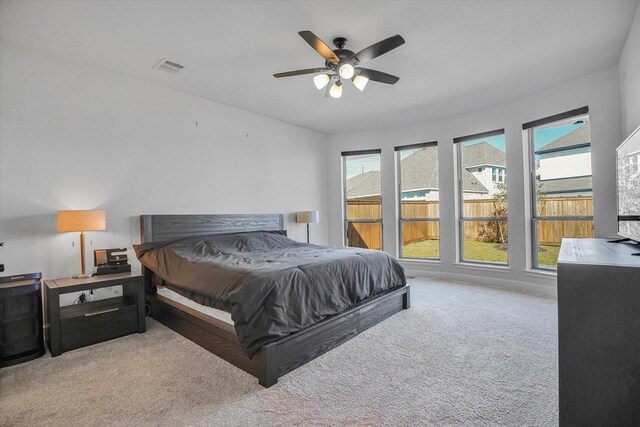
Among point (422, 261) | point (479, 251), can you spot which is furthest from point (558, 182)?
point (422, 261)

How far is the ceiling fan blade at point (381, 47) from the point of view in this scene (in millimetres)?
2337

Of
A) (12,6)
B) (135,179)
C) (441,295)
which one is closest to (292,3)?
(12,6)

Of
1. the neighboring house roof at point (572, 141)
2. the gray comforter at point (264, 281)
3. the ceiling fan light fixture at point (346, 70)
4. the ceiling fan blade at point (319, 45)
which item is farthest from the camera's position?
the neighboring house roof at point (572, 141)

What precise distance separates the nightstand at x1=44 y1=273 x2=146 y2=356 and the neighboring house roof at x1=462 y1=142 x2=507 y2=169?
16.0 ft

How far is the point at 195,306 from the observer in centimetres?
271

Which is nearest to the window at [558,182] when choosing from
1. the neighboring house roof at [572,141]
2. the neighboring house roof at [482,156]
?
the neighboring house roof at [572,141]

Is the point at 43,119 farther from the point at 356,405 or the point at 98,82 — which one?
the point at 356,405

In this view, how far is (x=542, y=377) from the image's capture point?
2.08 meters

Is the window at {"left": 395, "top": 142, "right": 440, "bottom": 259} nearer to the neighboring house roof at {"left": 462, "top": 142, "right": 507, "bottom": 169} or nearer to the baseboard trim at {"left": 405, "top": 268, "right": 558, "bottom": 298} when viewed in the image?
the baseboard trim at {"left": 405, "top": 268, "right": 558, "bottom": 298}

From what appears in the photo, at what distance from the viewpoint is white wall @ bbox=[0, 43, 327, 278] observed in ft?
9.32

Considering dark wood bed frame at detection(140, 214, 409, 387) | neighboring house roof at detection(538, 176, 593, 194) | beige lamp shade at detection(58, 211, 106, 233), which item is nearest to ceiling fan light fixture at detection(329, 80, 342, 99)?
dark wood bed frame at detection(140, 214, 409, 387)

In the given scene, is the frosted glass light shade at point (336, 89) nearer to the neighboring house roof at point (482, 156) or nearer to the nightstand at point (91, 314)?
the nightstand at point (91, 314)

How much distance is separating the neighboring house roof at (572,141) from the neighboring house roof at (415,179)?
1020mm

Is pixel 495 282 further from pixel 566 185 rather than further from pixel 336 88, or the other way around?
pixel 336 88
